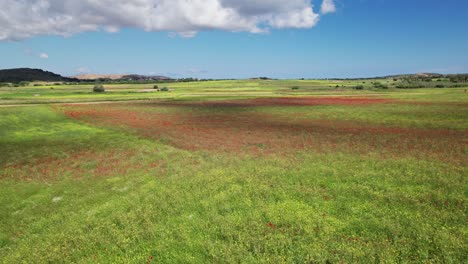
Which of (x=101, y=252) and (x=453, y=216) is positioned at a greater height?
(x=453, y=216)

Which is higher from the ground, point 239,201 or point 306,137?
point 306,137

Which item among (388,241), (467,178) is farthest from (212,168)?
(467,178)

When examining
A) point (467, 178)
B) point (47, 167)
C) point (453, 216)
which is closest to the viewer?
point (453, 216)

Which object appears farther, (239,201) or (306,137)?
(306,137)

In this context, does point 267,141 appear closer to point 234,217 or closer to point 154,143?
point 154,143

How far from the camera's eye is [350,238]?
1105 cm

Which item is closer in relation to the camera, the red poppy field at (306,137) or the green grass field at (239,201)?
the green grass field at (239,201)

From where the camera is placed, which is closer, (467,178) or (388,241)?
(388,241)

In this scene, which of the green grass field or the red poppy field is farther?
the red poppy field

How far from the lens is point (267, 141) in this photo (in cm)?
2978

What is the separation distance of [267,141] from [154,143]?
1184 centimetres

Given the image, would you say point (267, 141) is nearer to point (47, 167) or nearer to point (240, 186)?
point (240, 186)

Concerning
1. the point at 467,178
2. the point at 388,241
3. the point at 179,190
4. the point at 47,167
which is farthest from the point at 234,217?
the point at 47,167

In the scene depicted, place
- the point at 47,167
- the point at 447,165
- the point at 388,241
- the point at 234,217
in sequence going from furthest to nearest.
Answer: the point at 47,167 → the point at 447,165 → the point at 234,217 → the point at 388,241
